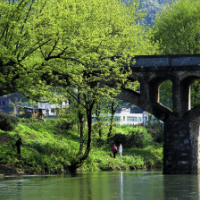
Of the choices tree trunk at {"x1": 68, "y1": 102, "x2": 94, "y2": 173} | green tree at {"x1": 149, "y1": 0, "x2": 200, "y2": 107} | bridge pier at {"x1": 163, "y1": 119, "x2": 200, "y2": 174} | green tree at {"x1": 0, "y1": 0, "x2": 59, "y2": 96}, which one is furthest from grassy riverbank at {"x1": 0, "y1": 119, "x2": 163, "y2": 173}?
green tree at {"x1": 0, "y1": 0, "x2": 59, "y2": 96}

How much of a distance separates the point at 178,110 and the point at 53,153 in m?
8.67

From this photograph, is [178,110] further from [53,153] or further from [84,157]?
[53,153]

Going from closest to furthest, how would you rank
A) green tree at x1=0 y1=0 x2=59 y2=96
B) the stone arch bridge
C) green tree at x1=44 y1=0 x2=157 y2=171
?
green tree at x1=0 y1=0 x2=59 y2=96 < green tree at x1=44 y1=0 x2=157 y2=171 < the stone arch bridge

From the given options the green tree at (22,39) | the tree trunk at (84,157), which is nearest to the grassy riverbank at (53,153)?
the tree trunk at (84,157)

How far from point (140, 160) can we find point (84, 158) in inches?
448

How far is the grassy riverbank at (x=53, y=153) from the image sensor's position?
2881 centimetres

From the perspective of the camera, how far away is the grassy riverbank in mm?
28812

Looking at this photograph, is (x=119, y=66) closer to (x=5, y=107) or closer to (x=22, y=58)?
(x=22, y=58)

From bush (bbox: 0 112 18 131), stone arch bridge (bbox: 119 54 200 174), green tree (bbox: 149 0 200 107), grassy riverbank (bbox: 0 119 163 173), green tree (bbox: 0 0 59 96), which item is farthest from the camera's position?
green tree (bbox: 149 0 200 107)

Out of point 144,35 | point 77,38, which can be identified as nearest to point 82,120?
point 77,38

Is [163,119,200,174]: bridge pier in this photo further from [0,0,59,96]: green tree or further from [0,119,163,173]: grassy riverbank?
[0,0,59,96]: green tree

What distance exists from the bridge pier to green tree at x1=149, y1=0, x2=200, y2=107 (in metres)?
12.5

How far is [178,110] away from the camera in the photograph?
30547 mm

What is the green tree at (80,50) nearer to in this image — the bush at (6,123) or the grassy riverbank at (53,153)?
the grassy riverbank at (53,153)
